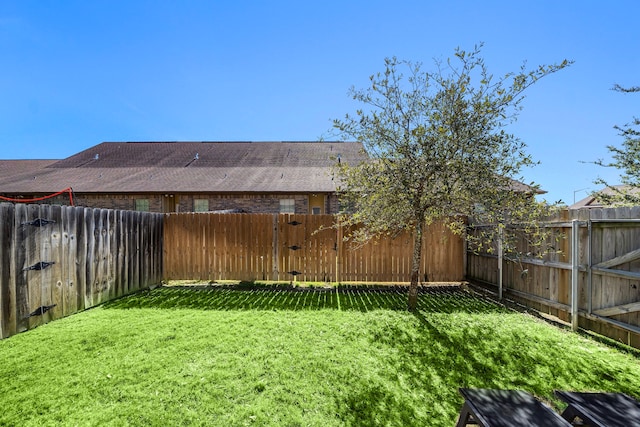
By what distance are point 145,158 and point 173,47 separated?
36.8ft

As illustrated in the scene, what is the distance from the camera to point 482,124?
508 centimetres

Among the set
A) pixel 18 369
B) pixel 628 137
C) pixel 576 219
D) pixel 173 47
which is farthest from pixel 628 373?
pixel 173 47

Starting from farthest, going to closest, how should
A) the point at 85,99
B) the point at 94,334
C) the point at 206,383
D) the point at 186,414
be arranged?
1. the point at 85,99
2. the point at 94,334
3. the point at 206,383
4. the point at 186,414

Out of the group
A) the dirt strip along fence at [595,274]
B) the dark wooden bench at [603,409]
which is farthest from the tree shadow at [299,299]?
the dark wooden bench at [603,409]

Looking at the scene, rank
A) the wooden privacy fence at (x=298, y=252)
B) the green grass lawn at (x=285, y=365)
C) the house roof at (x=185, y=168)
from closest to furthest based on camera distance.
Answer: the green grass lawn at (x=285, y=365) < the wooden privacy fence at (x=298, y=252) < the house roof at (x=185, y=168)

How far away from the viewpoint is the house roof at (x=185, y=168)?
14.9 m

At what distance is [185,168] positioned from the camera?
17969 mm

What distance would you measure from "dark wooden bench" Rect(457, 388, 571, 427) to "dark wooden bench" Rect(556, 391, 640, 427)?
0.24m

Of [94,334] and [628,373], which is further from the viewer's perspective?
[94,334]

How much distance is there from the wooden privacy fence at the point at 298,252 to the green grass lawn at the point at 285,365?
2157 millimetres

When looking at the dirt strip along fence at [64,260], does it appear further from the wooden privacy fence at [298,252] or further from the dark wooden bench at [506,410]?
the dark wooden bench at [506,410]

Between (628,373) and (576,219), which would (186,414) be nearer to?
(628,373)

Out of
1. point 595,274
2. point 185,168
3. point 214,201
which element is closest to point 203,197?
point 214,201

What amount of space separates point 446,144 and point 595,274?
331 cm
